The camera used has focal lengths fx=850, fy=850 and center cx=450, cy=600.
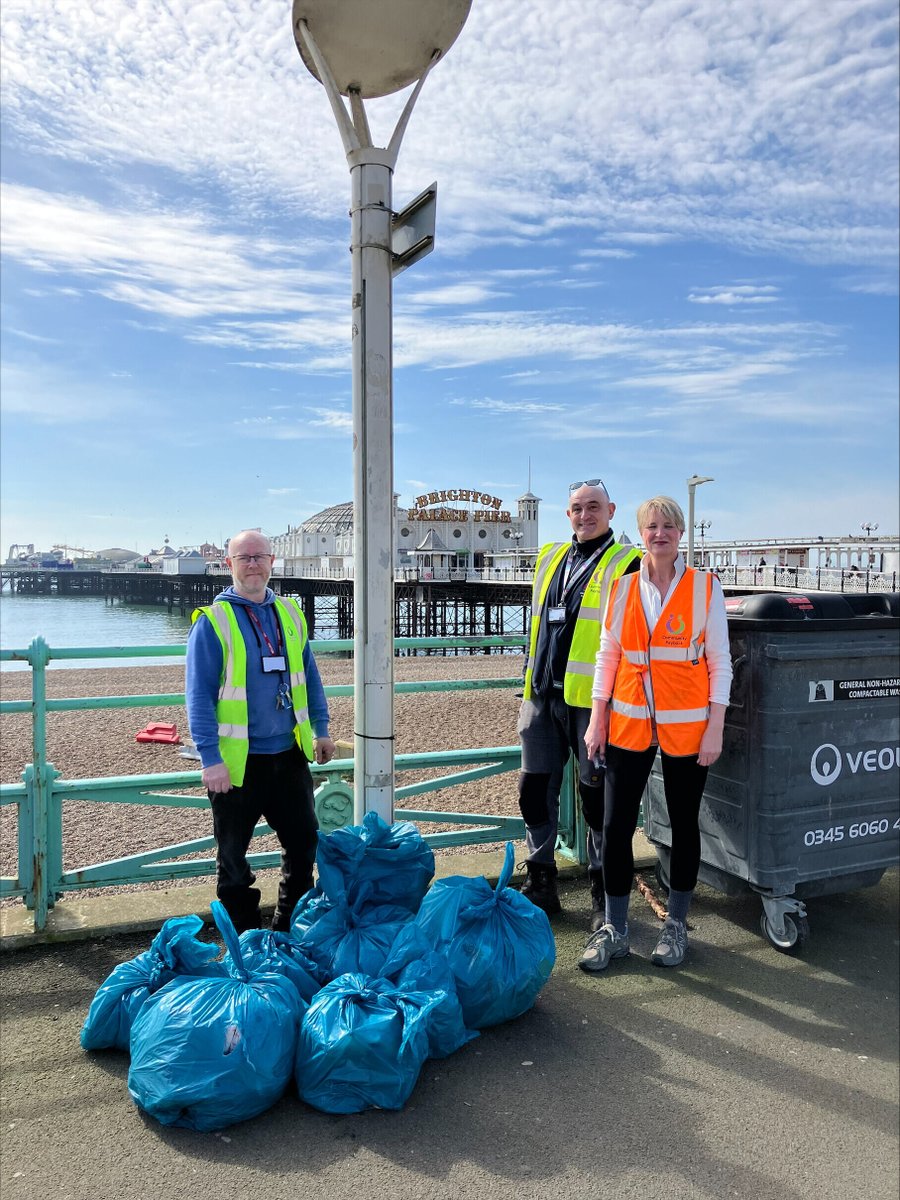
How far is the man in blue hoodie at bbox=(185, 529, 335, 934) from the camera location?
2.94 metres

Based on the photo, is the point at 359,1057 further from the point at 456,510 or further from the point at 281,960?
the point at 456,510

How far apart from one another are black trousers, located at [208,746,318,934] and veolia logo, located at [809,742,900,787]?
1.97 metres

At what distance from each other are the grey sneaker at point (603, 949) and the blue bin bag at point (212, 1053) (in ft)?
4.01

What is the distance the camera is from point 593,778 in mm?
3439

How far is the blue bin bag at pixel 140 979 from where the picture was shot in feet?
8.37

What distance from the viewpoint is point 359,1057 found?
2.29m

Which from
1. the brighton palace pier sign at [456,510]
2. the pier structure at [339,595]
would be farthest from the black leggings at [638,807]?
the brighton palace pier sign at [456,510]

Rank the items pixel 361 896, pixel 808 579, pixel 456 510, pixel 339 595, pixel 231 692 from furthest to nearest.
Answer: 1. pixel 456 510
2. pixel 339 595
3. pixel 808 579
4. pixel 231 692
5. pixel 361 896

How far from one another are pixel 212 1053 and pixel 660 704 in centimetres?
182

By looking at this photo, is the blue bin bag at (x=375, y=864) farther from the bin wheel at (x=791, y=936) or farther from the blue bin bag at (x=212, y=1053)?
the bin wheel at (x=791, y=936)

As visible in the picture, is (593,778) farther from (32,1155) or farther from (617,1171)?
(32,1155)

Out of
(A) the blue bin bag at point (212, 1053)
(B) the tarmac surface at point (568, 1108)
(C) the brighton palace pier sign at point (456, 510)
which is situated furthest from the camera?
(C) the brighton palace pier sign at point (456, 510)

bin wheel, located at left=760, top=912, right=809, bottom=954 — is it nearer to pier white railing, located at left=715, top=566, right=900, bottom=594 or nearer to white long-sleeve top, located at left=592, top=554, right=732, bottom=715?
white long-sleeve top, located at left=592, top=554, right=732, bottom=715

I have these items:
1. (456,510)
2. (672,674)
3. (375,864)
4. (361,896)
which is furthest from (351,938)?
(456,510)
